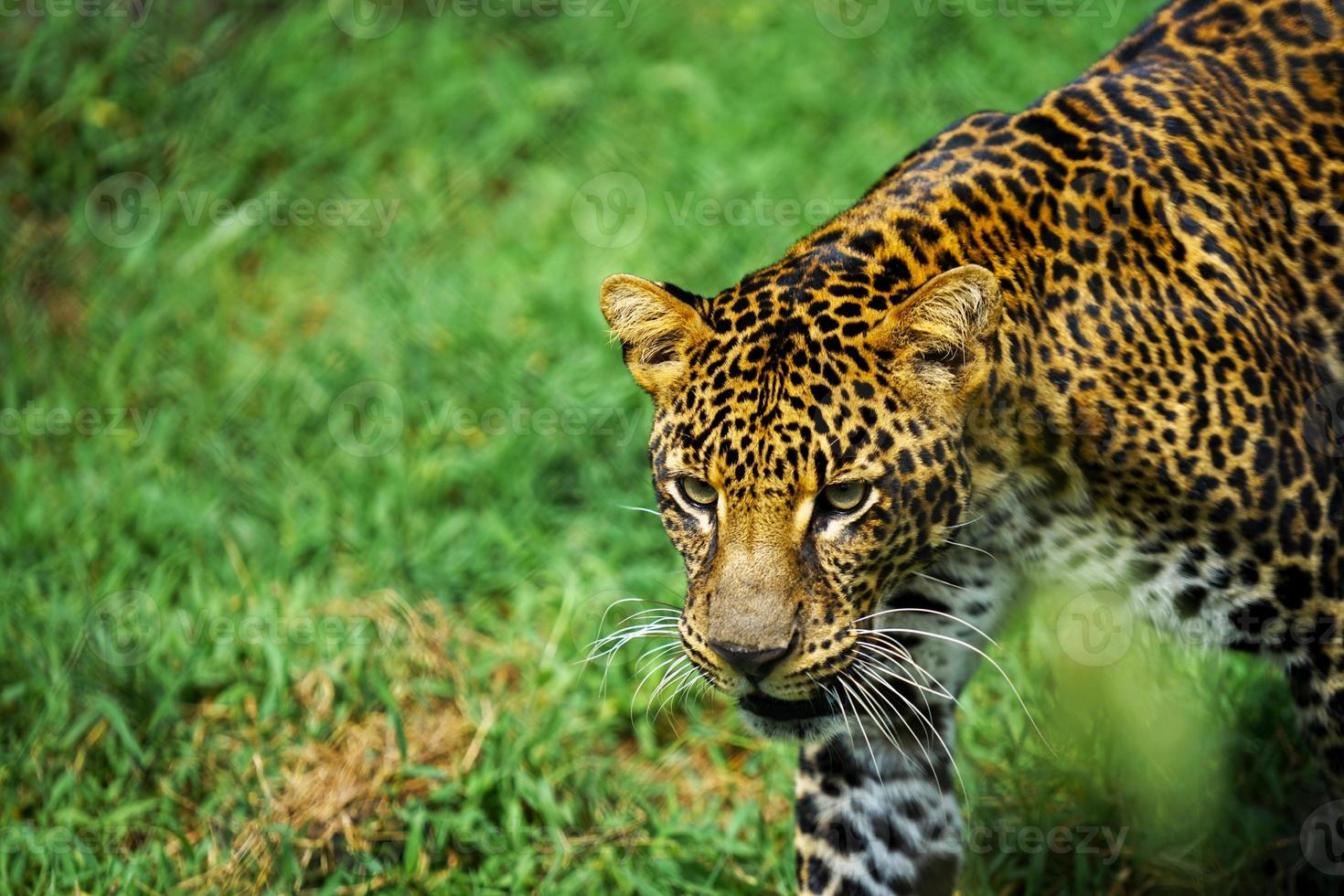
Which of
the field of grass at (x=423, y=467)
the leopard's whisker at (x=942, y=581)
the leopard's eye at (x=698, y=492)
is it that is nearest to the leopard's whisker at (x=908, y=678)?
the leopard's whisker at (x=942, y=581)

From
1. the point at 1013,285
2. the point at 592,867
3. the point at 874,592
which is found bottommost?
the point at 592,867

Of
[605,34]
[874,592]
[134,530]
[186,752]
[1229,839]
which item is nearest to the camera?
[874,592]

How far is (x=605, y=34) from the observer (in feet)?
32.7

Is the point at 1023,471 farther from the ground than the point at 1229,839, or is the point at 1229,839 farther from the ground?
the point at 1023,471

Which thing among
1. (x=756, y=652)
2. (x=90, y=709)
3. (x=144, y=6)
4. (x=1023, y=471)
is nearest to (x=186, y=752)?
(x=90, y=709)

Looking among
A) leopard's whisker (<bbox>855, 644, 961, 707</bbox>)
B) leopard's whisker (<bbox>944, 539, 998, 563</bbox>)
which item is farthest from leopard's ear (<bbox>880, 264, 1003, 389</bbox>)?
leopard's whisker (<bbox>855, 644, 961, 707</bbox>)

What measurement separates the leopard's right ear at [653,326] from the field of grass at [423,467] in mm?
1486

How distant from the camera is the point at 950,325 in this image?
155 inches

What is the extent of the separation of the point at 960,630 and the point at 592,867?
1578mm

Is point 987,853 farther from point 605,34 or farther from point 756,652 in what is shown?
point 605,34

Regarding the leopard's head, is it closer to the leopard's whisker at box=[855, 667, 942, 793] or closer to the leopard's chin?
the leopard's chin

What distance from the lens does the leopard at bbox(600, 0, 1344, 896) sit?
3.97 meters

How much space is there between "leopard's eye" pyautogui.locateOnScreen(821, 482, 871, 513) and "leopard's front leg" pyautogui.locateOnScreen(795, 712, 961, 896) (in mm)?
976

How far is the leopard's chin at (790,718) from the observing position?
416cm
